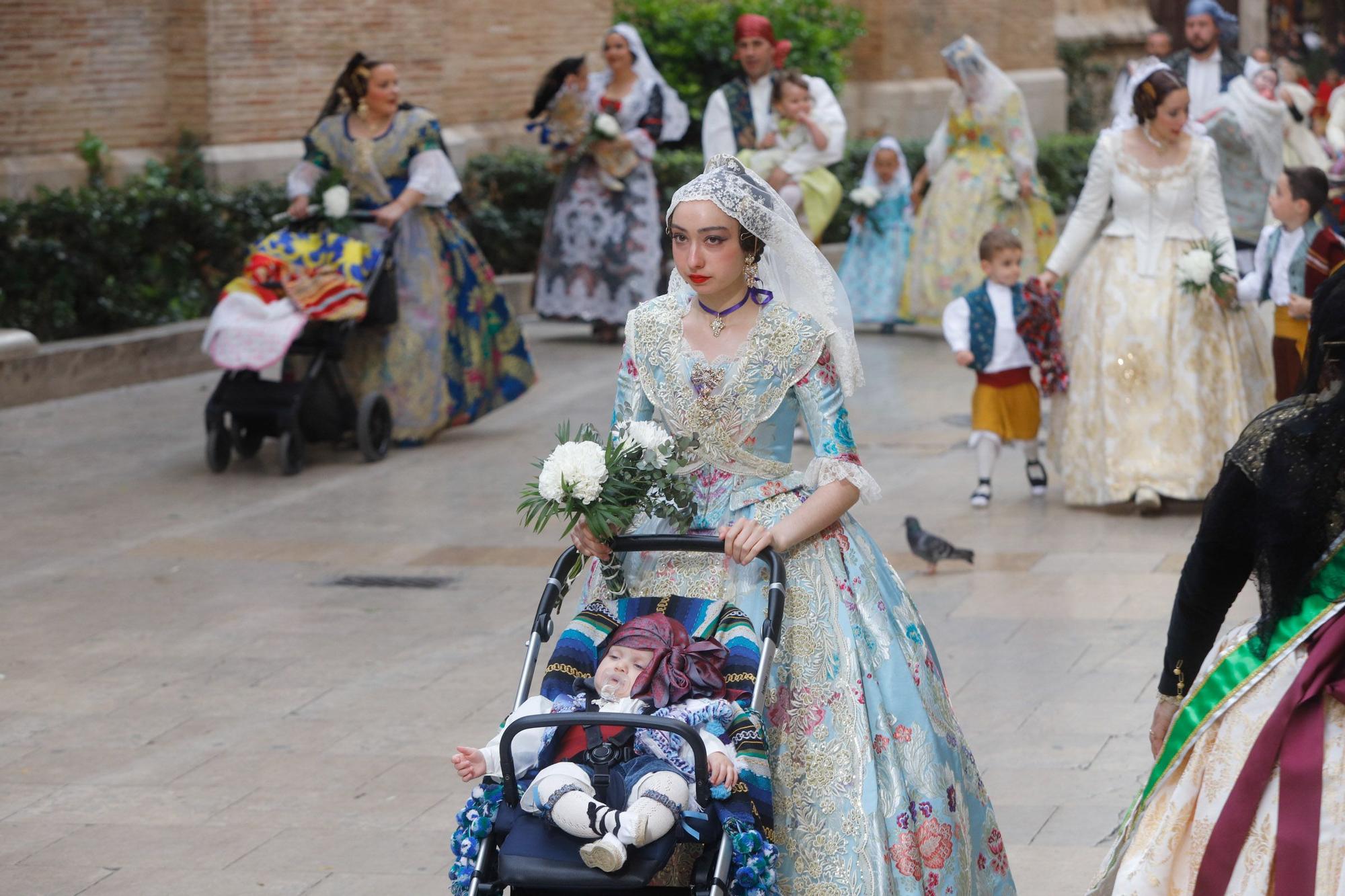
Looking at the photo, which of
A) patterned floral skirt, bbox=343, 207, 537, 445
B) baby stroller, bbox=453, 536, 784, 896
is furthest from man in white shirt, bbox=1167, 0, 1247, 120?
baby stroller, bbox=453, 536, 784, 896

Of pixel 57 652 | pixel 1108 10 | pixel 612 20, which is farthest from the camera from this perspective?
pixel 1108 10

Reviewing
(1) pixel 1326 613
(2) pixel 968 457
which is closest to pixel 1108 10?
(2) pixel 968 457

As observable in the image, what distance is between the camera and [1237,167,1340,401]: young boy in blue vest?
29.0 feet

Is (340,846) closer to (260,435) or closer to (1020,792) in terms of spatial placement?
(1020,792)

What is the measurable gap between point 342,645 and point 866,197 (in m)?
8.66

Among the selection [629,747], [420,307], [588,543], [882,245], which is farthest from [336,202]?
[629,747]

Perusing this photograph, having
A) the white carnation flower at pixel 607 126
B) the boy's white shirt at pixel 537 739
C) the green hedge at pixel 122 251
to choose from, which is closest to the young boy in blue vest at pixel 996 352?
the white carnation flower at pixel 607 126

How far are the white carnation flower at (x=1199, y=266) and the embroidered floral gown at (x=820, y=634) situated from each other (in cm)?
483

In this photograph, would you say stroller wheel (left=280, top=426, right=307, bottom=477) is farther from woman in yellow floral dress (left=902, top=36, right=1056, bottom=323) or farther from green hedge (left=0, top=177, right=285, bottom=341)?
woman in yellow floral dress (left=902, top=36, right=1056, bottom=323)

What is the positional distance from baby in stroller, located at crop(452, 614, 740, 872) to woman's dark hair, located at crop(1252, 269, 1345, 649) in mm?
1104

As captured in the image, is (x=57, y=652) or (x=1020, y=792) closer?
(x=1020, y=792)

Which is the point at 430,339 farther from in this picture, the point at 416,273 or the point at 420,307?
the point at 416,273

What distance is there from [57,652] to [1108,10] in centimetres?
2325

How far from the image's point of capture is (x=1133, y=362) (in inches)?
366
